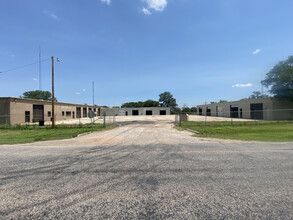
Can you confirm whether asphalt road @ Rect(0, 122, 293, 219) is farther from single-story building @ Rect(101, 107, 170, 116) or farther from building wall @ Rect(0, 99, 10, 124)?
single-story building @ Rect(101, 107, 170, 116)

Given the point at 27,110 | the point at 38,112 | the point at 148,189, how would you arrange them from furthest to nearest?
1. the point at 38,112
2. the point at 27,110
3. the point at 148,189

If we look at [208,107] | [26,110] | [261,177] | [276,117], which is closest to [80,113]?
[26,110]

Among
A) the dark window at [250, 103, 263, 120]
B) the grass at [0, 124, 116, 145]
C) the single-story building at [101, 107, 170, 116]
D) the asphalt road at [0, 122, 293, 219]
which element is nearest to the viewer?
the asphalt road at [0, 122, 293, 219]

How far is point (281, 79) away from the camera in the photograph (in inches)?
1184

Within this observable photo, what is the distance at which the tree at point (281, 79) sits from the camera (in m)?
29.6

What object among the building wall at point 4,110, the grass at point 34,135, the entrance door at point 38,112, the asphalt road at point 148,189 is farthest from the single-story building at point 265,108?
the entrance door at point 38,112

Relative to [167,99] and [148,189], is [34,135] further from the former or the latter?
[167,99]

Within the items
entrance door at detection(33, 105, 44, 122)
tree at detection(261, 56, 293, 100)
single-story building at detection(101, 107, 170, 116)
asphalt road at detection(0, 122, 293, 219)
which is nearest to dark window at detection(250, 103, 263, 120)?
tree at detection(261, 56, 293, 100)

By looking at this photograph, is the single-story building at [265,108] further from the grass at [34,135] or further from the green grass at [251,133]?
the grass at [34,135]

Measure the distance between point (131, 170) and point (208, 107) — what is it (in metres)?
54.6

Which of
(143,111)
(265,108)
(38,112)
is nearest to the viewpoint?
(265,108)

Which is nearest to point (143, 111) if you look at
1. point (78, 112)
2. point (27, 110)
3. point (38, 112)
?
point (78, 112)

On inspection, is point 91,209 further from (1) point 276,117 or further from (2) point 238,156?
(1) point 276,117

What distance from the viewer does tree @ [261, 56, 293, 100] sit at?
29605mm
